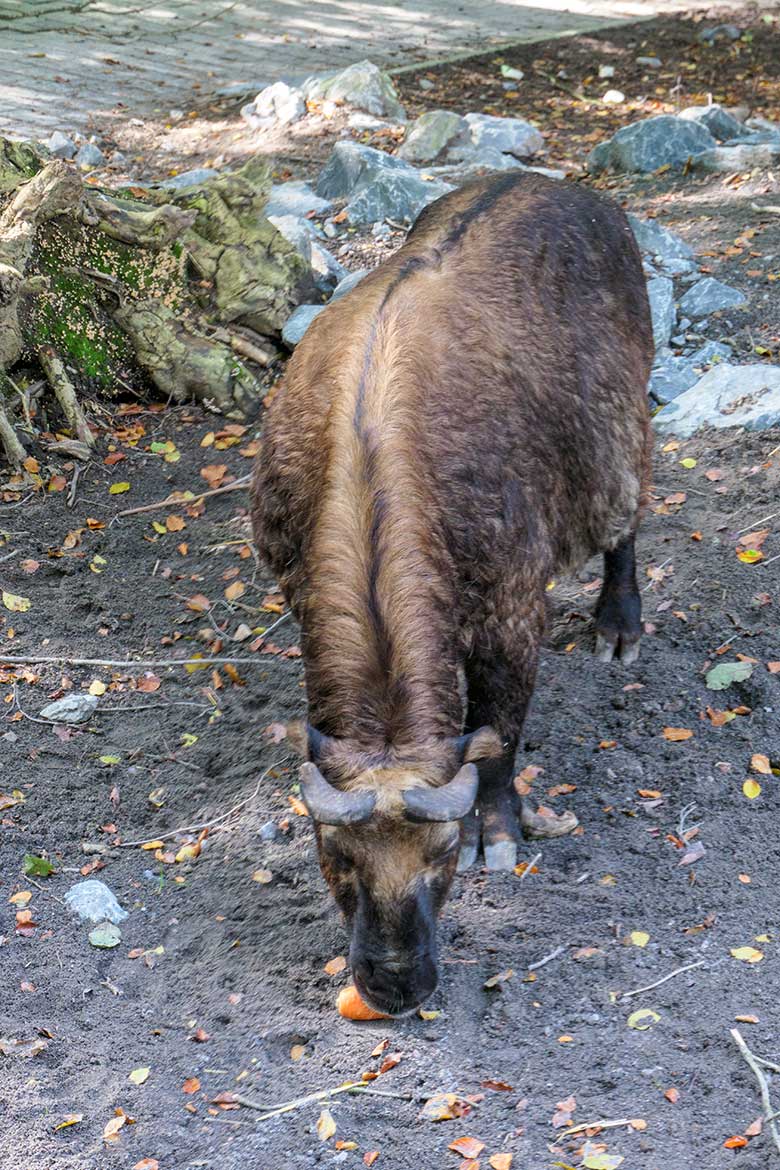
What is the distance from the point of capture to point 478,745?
12.3 ft

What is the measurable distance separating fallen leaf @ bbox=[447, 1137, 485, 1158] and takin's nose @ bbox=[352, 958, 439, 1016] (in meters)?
0.40

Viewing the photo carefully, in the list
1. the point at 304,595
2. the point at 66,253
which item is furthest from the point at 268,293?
the point at 304,595

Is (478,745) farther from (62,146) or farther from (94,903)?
(62,146)

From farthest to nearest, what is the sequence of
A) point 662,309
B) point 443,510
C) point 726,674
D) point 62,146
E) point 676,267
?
point 62,146, point 676,267, point 662,309, point 726,674, point 443,510

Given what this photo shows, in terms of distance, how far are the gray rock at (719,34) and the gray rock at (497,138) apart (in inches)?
190

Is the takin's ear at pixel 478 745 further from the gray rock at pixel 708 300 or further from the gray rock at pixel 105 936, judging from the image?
the gray rock at pixel 708 300

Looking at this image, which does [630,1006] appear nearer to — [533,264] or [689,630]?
[689,630]

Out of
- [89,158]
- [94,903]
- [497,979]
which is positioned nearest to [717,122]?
[89,158]

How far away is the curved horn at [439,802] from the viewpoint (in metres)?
3.32

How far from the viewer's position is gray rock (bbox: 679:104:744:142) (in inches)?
403

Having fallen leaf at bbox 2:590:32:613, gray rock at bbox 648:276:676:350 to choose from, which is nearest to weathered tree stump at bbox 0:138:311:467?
fallen leaf at bbox 2:590:32:613

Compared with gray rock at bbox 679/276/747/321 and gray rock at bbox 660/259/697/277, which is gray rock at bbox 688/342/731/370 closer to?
gray rock at bbox 679/276/747/321

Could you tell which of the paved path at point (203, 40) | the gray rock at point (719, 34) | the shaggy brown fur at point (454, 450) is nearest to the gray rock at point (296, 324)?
the shaggy brown fur at point (454, 450)

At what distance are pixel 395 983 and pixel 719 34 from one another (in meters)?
13.4
